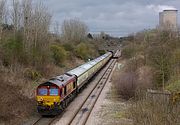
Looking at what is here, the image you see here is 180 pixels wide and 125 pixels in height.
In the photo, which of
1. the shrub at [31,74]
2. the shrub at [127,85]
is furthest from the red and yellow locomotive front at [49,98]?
the shrub at [31,74]

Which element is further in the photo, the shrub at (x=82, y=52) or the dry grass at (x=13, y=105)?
the shrub at (x=82, y=52)

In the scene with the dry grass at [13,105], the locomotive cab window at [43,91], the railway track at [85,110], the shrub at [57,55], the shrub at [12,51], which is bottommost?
the railway track at [85,110]

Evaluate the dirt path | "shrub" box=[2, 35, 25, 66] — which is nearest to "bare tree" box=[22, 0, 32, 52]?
"shrub" box=[2, 35, 25, 66]

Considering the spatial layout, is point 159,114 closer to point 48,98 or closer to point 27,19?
point 48,98

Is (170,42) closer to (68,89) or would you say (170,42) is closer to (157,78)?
(157,78)

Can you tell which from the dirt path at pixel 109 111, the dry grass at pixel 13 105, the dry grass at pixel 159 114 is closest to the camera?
the dry grass at pixel 159 114

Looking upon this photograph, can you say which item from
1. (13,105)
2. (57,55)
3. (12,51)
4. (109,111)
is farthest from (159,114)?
(57,55)

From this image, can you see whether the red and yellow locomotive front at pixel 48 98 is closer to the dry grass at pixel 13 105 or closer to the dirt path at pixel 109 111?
the dry grass at pixel 13 105

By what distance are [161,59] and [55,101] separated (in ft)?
38.4

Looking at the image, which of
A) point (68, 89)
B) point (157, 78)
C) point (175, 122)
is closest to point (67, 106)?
point (68, 89)

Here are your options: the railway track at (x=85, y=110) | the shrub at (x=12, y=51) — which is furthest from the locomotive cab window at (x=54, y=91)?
the shrub at (x=12, y=51)

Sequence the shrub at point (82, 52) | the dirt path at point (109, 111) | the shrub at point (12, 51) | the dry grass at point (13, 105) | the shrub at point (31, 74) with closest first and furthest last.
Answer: the dry grass at point (13, 105) < the dirt path at point (109, 111) < the shrub at point (12, 51) < the shrub at point (31, 74) < the shrub at point (82, 52)

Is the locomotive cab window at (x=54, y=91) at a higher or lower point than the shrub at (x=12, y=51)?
lower

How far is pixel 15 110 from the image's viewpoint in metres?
24.3
